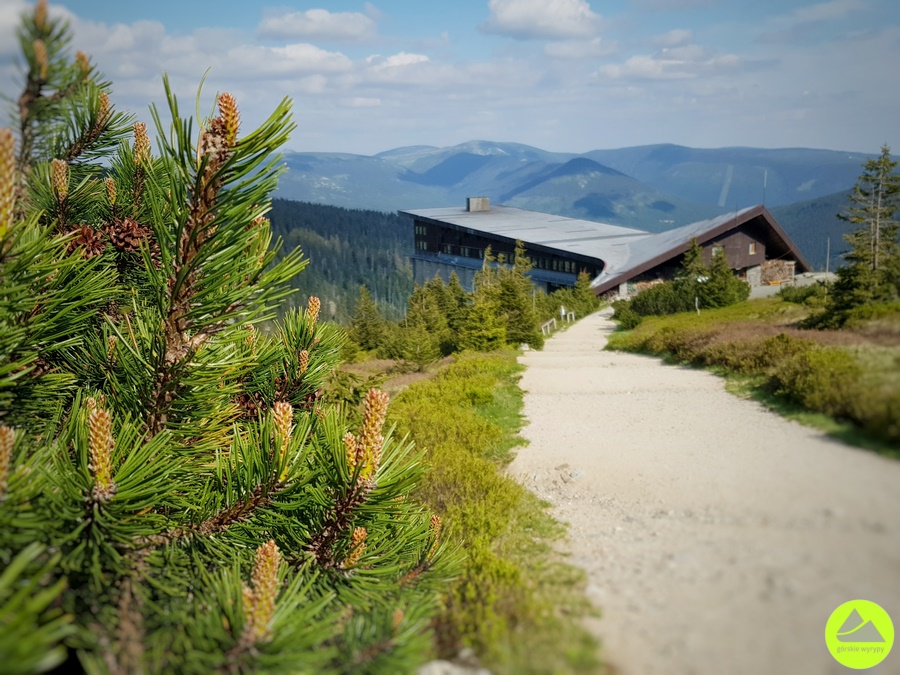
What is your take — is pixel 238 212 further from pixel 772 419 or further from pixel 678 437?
pixel 678 437

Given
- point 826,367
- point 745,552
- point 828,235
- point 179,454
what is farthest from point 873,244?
point 179,454

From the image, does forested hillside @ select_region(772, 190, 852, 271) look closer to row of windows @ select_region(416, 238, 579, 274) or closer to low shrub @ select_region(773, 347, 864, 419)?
low shrub @ select_region(773, 347, 864, 419)

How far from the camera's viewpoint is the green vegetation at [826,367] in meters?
1.48

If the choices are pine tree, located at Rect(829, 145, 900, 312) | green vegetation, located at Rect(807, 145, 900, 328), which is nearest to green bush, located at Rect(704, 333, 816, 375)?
green vegetation, located at Rect(807, 145, 900, 328)

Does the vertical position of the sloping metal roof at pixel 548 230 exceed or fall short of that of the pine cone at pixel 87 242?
it exceeds it

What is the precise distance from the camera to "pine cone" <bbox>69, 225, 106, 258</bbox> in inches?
111

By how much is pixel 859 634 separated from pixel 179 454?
230 centimetres

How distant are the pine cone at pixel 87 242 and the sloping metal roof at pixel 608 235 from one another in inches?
534

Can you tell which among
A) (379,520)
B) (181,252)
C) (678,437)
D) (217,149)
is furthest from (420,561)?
(217,149)

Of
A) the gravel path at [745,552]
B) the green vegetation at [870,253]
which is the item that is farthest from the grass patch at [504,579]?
the green vegetation at [870,253]

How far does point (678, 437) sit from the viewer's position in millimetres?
2820

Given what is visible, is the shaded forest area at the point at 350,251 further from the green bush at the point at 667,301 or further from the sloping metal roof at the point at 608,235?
the green bush at the point at 667,301

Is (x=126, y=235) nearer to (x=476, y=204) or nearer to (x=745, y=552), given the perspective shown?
(x=745, y=552)

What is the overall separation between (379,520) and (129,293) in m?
1.64
